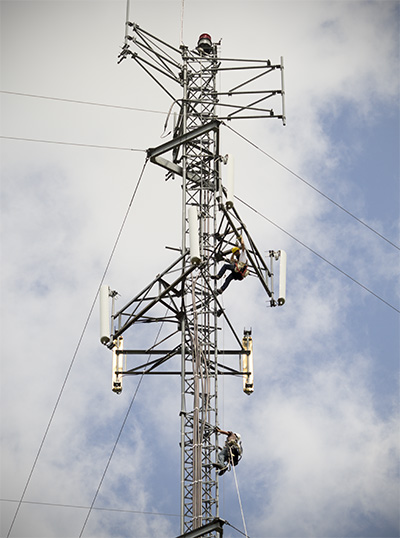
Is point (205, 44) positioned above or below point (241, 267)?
above

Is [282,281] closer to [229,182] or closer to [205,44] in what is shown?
[229,182]

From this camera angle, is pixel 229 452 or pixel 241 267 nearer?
pixel 229 452

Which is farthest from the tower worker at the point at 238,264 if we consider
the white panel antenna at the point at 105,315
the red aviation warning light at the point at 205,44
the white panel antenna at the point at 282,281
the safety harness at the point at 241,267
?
the red aviation warning light at the point at 205,44

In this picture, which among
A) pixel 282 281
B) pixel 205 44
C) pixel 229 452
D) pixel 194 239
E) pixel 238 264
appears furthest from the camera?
pixel 205 44

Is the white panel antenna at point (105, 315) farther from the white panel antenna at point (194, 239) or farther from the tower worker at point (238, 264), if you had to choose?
the white panel antenna at point (194, 239)

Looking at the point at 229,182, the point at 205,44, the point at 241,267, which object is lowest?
the point at 241,267

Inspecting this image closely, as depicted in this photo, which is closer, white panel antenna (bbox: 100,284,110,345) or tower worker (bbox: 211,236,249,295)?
white panel antenna (bbox: 100,284,110,345)

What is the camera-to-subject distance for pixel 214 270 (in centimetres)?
3319

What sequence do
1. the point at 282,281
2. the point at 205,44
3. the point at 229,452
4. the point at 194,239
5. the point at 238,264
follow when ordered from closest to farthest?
the point at 194,239
the point at 229,452
the point at 238,264
the point at 282,281
the point at 205,44

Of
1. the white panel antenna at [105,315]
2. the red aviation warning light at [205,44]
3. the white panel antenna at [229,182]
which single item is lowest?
the white panel antenna at [105,315]

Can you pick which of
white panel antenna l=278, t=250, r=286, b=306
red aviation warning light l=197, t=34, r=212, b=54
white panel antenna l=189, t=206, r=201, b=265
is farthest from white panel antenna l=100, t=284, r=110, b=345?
red aviation warning light l=197, t=34, r=212, b=54

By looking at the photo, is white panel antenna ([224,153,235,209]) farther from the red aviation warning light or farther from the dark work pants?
the red aviation warning light

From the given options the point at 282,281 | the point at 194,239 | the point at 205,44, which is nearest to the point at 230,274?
the point at 282,281

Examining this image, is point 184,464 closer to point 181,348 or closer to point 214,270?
point 181,348
